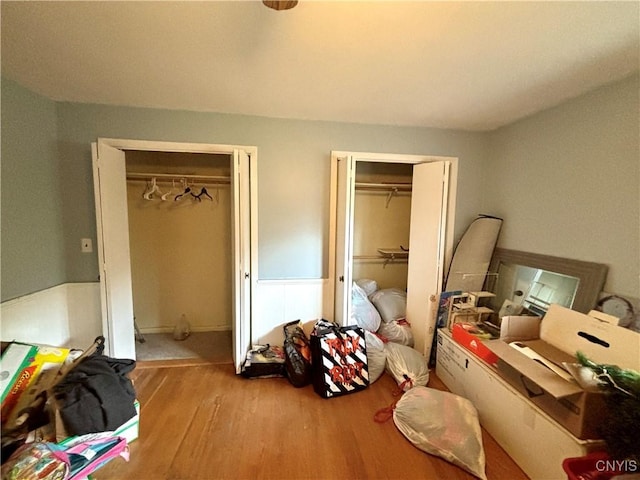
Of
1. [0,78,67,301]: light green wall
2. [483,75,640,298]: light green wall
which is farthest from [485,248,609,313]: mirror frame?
[0,78,67,301]: light green wall

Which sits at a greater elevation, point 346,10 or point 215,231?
point 346,10

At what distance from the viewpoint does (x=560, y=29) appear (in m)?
1.22

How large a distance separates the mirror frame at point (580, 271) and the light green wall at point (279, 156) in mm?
693

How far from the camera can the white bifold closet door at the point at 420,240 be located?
2359mm

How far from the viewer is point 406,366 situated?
2293 mm

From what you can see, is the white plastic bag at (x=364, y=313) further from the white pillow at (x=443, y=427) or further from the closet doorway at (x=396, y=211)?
the white pillow at (x=443, y=427)

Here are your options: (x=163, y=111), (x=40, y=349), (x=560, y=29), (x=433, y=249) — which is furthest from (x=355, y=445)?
(x=163, y=111)

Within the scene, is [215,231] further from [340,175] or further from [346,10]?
[346,10]

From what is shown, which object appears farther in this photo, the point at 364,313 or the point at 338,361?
the point at 364,313

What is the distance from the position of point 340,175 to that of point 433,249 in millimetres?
1096

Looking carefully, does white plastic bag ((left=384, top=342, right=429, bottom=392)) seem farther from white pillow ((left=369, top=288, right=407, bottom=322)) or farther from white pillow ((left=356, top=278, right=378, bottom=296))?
white pillow ((left=356, top=278, right=378, bottom=296))

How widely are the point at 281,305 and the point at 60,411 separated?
1.57 m

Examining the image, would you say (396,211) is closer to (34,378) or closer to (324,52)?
(324,52)

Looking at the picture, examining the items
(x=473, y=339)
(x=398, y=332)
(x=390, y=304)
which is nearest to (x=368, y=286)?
(x=390, y=304)
